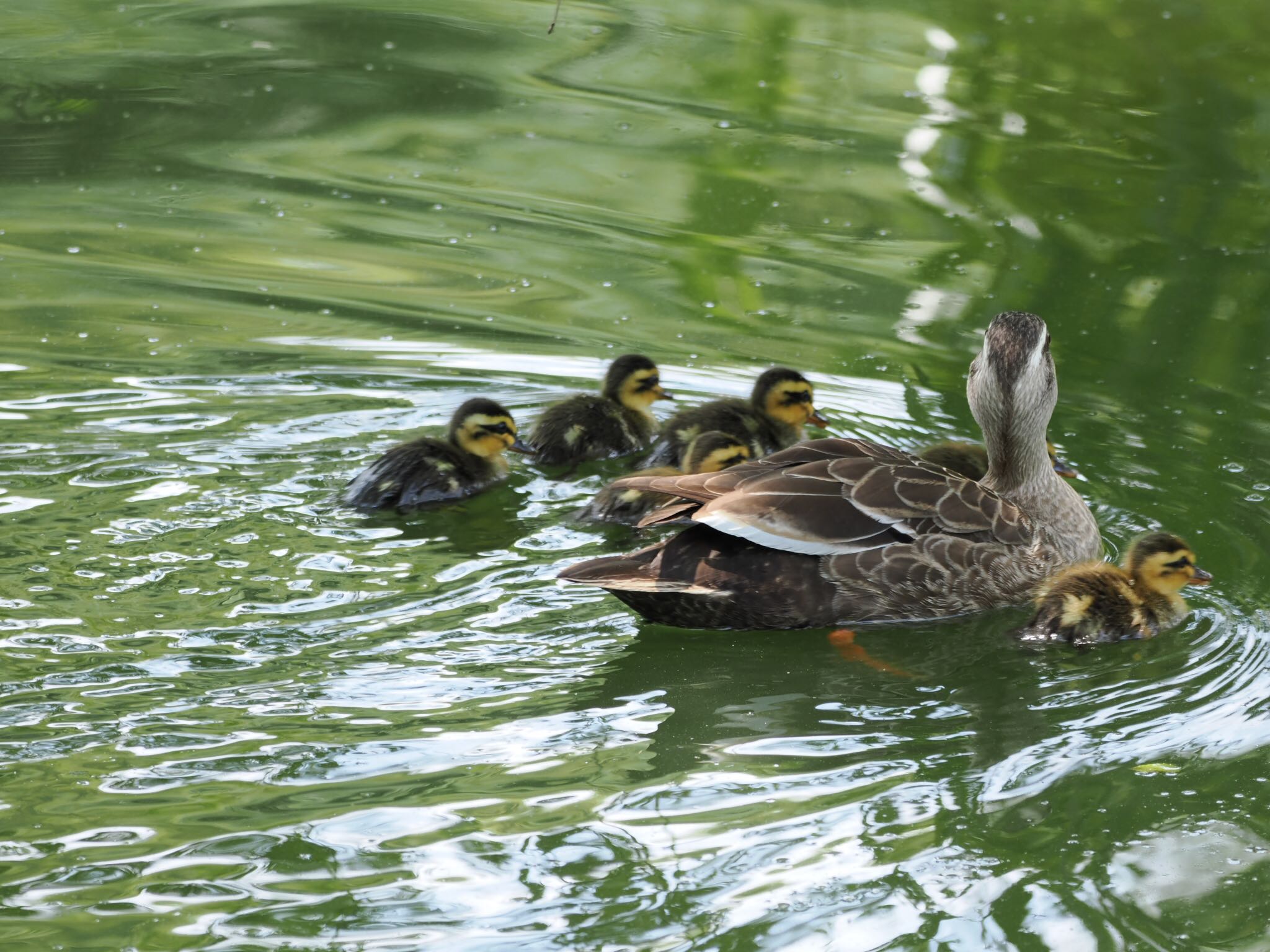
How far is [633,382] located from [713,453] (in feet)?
2.13

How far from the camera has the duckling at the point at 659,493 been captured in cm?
520

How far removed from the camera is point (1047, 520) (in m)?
4.97

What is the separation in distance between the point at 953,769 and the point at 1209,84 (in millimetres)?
6765

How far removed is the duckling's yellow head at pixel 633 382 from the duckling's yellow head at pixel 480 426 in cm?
48

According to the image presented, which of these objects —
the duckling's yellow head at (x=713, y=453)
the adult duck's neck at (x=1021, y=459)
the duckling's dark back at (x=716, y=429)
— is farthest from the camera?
the duckling's dark back at (x=716, y=429)

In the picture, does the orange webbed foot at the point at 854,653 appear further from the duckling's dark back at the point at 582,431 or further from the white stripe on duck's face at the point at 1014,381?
the duckling's dark back at the point at 582,431

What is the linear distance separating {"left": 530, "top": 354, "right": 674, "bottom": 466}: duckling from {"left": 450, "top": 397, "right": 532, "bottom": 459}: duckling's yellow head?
22 cm

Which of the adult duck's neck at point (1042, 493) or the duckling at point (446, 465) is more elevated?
the adult duck's neck at point (1042, 493)

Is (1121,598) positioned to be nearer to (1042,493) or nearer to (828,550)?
(1042,493)

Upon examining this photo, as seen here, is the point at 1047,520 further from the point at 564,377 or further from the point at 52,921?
the point at 52,921

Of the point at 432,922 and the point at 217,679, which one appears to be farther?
the point at 217,679

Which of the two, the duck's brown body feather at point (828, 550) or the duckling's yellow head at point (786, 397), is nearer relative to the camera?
the duck's brown body feather at point (828, 550)

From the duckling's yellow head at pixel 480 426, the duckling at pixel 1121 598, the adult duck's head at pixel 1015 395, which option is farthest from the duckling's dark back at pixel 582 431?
the duckling at pixel 1121 598

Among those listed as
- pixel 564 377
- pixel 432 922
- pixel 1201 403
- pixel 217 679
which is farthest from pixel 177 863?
pixel 1201 403
